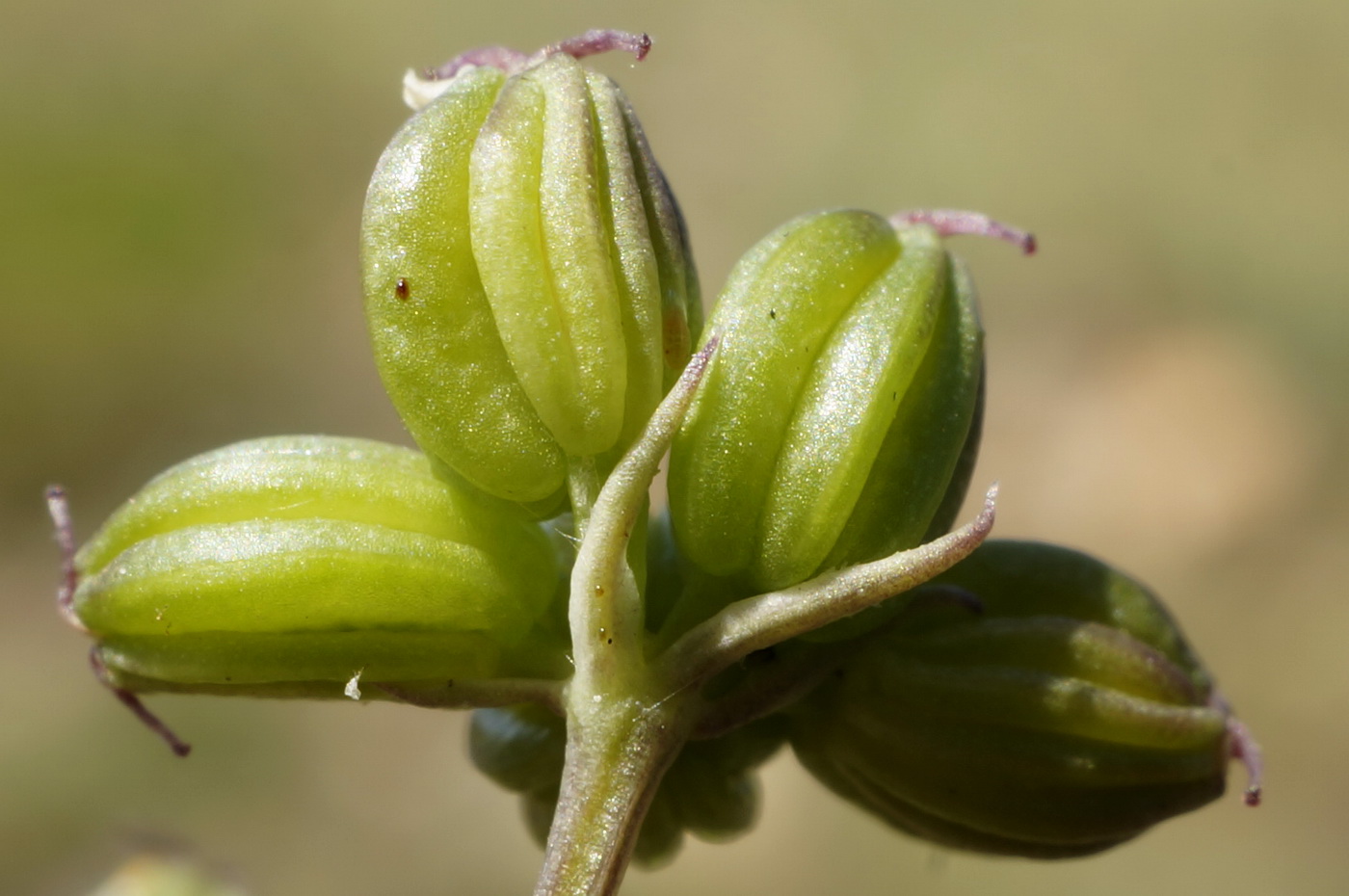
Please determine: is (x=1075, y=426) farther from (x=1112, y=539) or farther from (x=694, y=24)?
(x=694, y=24)

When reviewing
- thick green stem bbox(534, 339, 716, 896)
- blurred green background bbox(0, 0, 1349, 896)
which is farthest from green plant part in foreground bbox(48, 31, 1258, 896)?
blurred green background bbox(0, 0, 1349, 896)

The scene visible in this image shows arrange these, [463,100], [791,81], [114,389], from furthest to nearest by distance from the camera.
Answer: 1. [791,81]
2. [114,389]
3. [463,100]

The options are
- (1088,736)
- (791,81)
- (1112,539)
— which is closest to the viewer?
(1088,736)

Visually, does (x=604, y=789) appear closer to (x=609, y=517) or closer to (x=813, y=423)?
(x=609, y=517)

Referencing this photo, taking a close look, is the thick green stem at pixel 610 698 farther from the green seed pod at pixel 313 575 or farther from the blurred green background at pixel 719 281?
the blurred green background at pixel 719 281

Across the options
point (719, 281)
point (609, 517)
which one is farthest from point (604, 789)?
point (719, 281)

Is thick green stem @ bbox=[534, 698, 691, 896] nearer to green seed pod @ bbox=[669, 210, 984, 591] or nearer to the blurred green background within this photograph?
green seed pod @ bbox=[669, 210, 984, 591]

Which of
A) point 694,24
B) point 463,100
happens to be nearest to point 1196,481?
point 694,24

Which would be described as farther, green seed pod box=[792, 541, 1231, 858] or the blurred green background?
the blurred green background
